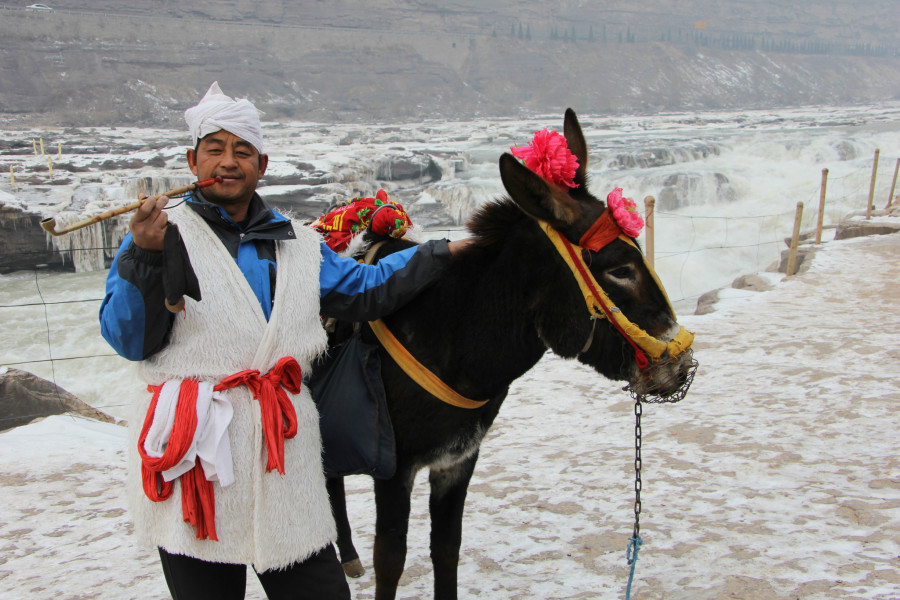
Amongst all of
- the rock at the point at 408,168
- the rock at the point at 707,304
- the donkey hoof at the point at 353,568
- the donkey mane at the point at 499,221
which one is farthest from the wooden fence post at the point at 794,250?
the rock at the point at 408,168

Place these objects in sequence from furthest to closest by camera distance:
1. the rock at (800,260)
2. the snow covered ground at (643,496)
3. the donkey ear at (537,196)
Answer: the rock at (800,260), the snow covered ground at (643,496), the donkey ear at (537,196)

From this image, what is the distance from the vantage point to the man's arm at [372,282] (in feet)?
6.56

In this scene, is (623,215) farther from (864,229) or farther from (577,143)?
(864,229)

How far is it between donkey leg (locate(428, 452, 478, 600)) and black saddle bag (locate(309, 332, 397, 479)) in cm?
30

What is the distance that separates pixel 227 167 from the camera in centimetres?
181

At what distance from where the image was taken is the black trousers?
178 cm

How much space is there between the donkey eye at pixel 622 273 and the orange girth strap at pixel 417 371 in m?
0.60

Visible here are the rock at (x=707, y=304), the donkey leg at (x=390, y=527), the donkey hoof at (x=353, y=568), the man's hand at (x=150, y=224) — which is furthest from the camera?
the rock at (x=707, y=304)

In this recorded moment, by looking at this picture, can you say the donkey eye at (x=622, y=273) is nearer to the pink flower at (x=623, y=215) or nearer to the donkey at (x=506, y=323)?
the donkey at (x=506, y=323)

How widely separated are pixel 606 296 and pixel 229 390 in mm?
1077

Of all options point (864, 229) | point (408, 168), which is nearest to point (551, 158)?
point (864, 229)

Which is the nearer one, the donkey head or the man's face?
the man's face

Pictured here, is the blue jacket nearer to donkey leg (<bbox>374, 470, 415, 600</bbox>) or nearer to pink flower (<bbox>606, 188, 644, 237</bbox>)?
pink flower (<bbox>606, 188, 644, 237</bbox>)

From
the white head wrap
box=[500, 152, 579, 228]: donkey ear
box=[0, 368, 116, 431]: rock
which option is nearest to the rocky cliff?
box=[0, 368, 116, 431]: rock
